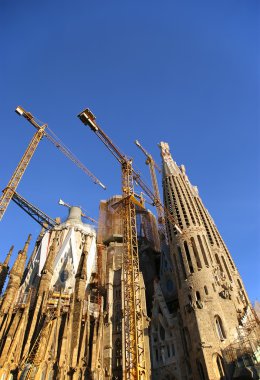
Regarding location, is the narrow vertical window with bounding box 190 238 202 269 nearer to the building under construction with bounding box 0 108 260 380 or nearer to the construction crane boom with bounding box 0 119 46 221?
the building under construction with bounding box 0 108 260 380

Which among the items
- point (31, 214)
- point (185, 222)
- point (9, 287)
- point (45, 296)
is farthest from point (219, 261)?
point (31, 214)

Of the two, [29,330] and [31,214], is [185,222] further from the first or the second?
[31,214]

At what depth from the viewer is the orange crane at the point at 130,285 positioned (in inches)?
958

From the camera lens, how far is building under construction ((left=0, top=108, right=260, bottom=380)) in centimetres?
2527

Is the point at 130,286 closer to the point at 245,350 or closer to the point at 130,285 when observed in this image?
the point at 130,285

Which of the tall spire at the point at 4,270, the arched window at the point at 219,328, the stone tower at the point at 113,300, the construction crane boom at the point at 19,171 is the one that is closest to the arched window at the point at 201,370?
the arched window at the point at 219,328

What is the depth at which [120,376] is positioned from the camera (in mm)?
27859

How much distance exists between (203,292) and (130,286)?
7.32 metres

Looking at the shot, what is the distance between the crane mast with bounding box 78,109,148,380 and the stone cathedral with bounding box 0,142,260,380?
250 centimetres

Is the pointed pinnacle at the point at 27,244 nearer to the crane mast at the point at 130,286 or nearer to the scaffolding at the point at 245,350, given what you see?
the crane mast at the point at 130,286

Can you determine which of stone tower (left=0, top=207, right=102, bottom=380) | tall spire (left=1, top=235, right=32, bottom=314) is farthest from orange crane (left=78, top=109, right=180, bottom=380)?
tall spire (left=1, top=235, right=32, bottom=314)

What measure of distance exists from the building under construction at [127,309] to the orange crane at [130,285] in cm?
11

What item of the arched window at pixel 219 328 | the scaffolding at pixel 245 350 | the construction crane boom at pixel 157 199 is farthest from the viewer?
the construction crane boom at pixel 157 199

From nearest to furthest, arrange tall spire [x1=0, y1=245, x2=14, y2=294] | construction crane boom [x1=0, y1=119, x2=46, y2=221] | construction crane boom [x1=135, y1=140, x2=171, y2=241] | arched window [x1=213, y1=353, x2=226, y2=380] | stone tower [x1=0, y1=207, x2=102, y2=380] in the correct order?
arched window [x1=213, y1=353, x2=226, y2=380] → stone tower [x1=0, y1=207, x2=102, y2=380] → tall spire [x1=0, y1=245, x2=14, y2=294] → construction crane boom [x1=0, y1=119, x2=46, y2=221] → construction crane boom [x1=135, y1=140, x2=171, y2=241]
